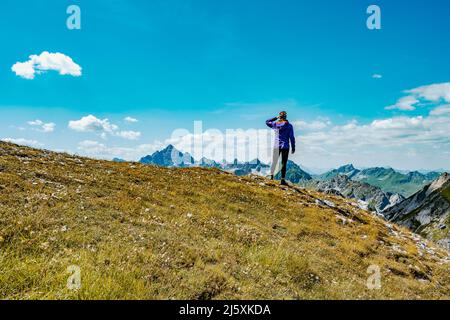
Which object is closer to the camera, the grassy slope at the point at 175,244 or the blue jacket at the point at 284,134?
the grassy slope at the point at 175,244

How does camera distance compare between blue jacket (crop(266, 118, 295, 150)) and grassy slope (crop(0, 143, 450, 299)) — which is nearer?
grassy slope (crop(0, 143, 450, 299))

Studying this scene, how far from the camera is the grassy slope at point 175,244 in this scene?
760cm

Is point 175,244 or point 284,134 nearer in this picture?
point 175,244

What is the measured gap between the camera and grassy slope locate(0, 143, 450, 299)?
760 centimetres

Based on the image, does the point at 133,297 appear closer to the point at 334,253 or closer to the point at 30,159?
the point at 334,253

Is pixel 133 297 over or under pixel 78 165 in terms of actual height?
under

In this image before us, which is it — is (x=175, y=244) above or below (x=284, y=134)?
below

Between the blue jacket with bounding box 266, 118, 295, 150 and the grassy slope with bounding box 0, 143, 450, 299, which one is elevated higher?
the blue jacket with bounding box 266, 118, 295, 150

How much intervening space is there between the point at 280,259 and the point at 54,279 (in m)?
6.22

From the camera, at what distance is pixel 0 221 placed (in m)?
9.52

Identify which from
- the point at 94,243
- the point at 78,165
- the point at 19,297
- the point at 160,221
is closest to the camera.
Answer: the point at 19,297

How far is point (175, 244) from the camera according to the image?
1021cm

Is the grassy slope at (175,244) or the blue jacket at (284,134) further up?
the blue jacket at (284,134)
